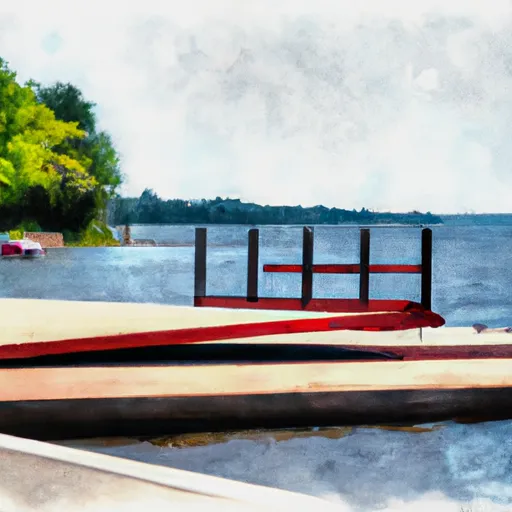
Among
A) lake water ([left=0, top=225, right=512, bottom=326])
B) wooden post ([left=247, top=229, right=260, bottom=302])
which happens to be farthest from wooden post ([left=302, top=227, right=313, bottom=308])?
lake water ([left=0, top=225, right=512, bottom=326])

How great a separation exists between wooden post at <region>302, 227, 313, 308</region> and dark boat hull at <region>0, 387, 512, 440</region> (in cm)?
103

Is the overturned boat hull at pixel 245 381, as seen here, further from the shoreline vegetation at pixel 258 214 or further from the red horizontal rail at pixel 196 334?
the shoreline vegetation at pixel 258 214

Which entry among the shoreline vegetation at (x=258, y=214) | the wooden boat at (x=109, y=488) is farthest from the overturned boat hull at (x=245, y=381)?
the shoreline vegetation at (x=258, y=214)

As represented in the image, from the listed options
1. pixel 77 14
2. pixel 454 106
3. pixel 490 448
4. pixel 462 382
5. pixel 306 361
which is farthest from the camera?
pixel 454 106

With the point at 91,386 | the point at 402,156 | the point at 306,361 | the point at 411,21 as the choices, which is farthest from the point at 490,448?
the point at 411,21

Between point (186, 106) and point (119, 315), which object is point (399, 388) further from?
point (186, 106)

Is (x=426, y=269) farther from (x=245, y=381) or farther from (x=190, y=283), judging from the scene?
(x=190, y=283)

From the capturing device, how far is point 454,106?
3.52 metres

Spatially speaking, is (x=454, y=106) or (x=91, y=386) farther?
(x=454, y=106)

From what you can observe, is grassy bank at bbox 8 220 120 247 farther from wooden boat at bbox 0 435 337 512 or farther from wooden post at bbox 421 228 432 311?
wooden boat at bbox 0 435 337 512

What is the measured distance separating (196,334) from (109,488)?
1077 mm

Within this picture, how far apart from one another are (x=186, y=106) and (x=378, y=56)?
3.61ft

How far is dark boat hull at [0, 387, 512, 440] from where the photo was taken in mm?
1846

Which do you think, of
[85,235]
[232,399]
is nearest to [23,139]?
[85,235]
